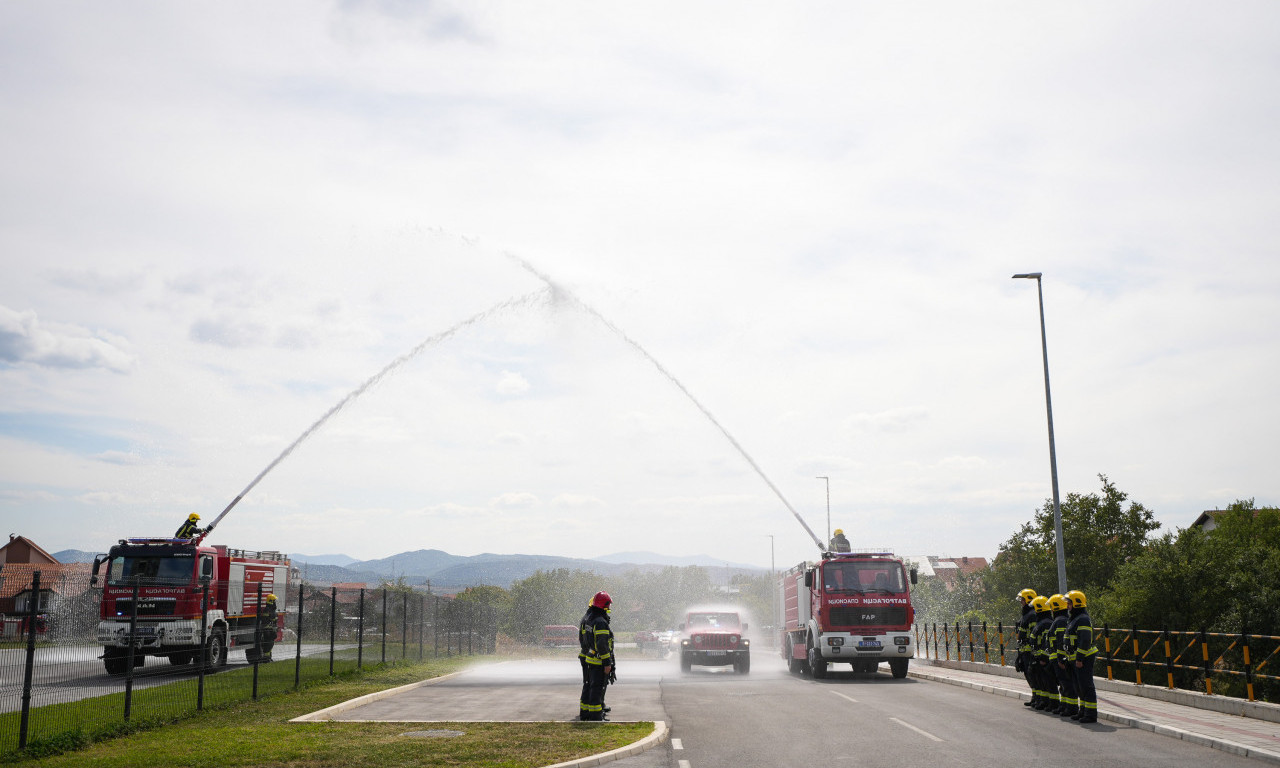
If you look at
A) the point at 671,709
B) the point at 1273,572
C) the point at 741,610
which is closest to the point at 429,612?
the point at 741,610

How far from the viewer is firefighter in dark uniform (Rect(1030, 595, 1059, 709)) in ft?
55.9

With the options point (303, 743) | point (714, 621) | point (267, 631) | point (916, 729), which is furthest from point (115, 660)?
point (714, 621)

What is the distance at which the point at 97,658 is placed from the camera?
15.9 meters

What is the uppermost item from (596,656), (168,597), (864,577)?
(864,577)

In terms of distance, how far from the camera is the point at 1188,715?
52.4 ft

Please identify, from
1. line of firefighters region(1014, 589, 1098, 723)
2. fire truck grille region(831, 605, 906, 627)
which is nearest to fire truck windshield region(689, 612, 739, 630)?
fire truck grille region(831, 605, 906, 627)

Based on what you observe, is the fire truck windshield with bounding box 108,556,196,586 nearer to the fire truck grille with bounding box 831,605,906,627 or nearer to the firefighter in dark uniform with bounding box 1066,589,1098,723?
the fire truck grille with bounding box 831,605,906,627

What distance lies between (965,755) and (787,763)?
2.28 metres

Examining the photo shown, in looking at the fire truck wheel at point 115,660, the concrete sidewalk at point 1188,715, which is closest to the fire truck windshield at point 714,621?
the concrete sidewalk at point 1188,715

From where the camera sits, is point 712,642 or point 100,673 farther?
point 712,642

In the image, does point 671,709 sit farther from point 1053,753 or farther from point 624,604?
point 624,604

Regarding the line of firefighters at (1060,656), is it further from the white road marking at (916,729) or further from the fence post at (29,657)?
the fence post at (29,657)

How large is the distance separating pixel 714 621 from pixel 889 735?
55.0 ft

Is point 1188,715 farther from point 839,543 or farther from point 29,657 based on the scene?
point 29,657
